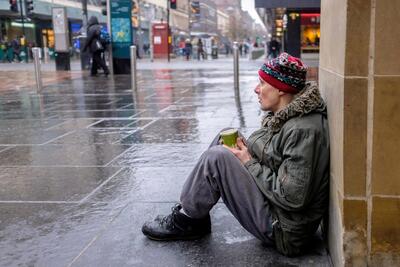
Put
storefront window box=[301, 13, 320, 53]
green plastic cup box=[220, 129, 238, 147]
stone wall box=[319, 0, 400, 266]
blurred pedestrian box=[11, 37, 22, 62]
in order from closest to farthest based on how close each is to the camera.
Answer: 1. stone wall box=[319, 0, 400, 266]
2. green plastic cup box=[220, 129, 238, 147]
3. storefront window box=[301, 13, 320, 53]
4. blurred pedestrian box=[11, 37, 22, 62]

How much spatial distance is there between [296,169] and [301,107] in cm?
35

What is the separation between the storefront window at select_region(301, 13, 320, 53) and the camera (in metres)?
33.9

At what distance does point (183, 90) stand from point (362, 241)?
10554mm

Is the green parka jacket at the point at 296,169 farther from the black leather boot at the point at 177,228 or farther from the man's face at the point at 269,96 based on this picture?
the black leather boot at the point at 177,228

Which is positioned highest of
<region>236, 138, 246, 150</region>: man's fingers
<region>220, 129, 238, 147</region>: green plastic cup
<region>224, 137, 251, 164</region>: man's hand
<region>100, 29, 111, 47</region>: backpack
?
<region>100, 29, 111, 47</region>: backpack

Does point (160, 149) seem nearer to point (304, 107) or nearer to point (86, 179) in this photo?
point (86, 179)

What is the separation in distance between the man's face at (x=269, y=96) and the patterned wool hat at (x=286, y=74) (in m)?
0.03

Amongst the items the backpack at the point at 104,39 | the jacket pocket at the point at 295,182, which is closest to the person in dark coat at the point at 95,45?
the backpack at the point at 104,39

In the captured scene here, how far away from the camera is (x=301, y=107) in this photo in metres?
2.91

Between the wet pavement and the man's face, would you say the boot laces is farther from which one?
the man's face

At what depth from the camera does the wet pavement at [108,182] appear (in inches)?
125

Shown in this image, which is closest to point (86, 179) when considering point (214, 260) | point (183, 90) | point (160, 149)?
point (160, 149)

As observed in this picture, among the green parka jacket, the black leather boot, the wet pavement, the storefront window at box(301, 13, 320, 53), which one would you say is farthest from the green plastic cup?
the storefront window at box(301, 13, 320, 53)

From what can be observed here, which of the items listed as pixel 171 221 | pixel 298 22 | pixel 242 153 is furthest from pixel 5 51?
pixel 242 153
